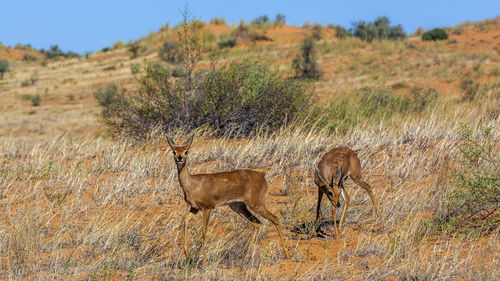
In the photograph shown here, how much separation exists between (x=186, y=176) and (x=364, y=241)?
2.02m

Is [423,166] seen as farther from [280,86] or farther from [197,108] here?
[197,108]

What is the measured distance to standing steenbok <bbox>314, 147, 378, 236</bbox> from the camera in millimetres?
5586

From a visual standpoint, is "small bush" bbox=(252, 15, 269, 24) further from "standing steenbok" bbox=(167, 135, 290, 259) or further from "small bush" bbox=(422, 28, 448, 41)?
"standing steenbok" bbox=(167, 135, 290, 259)

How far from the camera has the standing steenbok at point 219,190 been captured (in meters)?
4.91

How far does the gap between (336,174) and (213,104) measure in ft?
19.3

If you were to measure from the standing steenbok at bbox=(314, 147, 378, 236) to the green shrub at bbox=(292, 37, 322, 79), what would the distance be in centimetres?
2329

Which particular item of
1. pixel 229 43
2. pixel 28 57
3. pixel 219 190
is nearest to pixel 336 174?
pixel 219 190

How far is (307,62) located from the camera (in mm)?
31000

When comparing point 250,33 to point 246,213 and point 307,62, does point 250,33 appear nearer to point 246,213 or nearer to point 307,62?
point 307,62

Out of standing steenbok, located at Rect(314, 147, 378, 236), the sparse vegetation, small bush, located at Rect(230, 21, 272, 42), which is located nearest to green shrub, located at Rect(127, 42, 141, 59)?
small bush, located at Rect(230, 21, 272, 42)

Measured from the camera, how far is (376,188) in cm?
773

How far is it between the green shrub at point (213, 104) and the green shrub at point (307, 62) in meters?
18.0

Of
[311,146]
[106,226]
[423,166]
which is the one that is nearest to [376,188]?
[423,166]

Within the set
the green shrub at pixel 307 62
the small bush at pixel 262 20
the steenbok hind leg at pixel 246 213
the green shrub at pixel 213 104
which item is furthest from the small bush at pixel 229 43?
the steenbok hind leg at pixel 246 213
